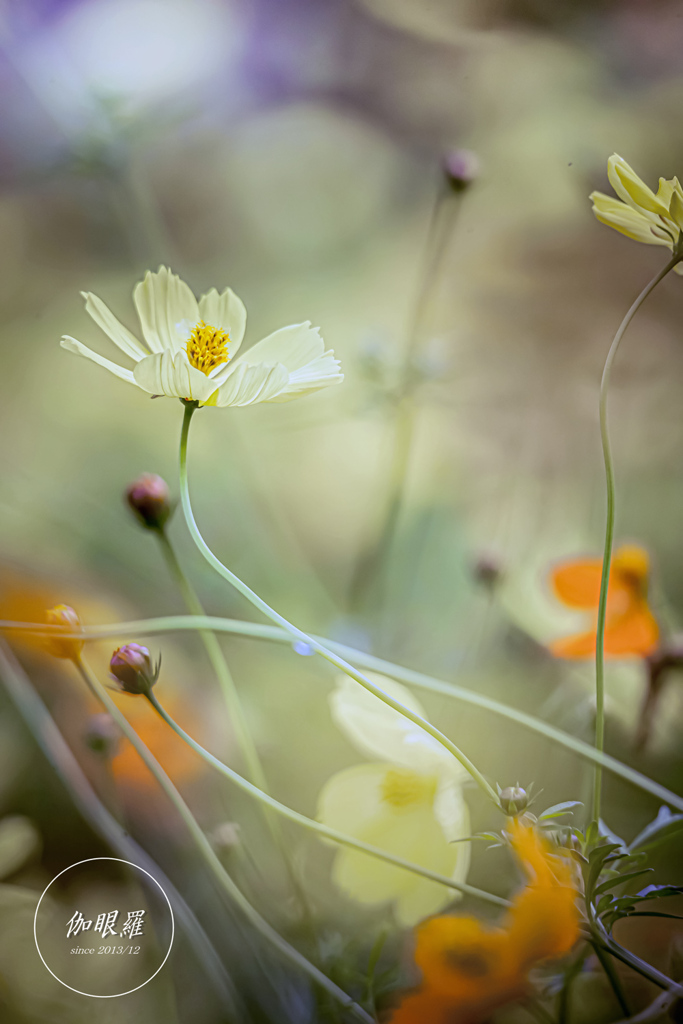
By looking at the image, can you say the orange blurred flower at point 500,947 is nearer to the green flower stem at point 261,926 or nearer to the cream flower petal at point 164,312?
the green flower stem at point 261,926

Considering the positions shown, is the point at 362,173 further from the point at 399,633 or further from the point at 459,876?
the point at 459,876

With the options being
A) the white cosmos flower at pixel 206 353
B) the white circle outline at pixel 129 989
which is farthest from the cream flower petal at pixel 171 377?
the white circle outline at pixel 129 989

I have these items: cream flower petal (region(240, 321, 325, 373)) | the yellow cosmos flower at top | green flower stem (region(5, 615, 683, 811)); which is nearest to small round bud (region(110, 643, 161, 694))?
green flower stem (region(5, 615, 683, 811))

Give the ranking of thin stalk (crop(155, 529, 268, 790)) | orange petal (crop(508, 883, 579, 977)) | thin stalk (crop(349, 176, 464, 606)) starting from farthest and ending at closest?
thin stalk (crop(349, 176, 464, 606)) → thin stalk (crop(155, 529, 268, 790)) → orange petal (crop(508, 883, 579, 977))

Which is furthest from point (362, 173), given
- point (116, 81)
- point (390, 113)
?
point (116, 81)

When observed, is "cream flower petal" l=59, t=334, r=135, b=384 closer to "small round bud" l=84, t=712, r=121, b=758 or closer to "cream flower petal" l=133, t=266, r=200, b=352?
"cream flower petal" l=133, t=266, r=200, b=352

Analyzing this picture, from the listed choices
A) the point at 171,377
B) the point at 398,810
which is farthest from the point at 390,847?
the point at 171,377

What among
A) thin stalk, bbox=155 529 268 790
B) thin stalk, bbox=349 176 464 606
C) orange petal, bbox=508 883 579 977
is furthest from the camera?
thin stalk, bbox=349 176 464 606
